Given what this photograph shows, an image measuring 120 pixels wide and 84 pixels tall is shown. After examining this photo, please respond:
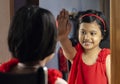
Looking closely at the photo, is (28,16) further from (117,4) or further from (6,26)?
(6,26)

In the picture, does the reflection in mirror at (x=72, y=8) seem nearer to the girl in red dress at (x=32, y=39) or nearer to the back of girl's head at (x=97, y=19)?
the back of girl's head at (x=97, y=19)

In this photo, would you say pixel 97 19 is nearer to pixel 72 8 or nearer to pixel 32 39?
pixel 72 8

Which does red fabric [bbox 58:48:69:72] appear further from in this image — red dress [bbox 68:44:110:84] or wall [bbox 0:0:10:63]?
wall [bbox 0:0:10:63]

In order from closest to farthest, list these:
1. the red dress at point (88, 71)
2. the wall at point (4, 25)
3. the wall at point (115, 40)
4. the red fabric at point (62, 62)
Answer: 1. the wall at point (115, 40)
2. the red dress at point (88, 71)
3. the red fabric at point (62, 62)
4. the wall at point (4, 25)

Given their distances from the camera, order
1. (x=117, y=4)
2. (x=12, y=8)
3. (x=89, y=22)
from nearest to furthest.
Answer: (x=117, y=4)
(x=89, y=22)
(x=12, y=8)

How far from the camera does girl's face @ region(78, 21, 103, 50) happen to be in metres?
0.79

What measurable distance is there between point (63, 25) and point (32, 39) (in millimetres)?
300

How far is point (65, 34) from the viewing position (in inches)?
31.9

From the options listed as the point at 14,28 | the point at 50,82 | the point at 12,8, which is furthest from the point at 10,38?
the point at 12,8

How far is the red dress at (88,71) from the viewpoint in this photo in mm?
774

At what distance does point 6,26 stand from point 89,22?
0.69 metres

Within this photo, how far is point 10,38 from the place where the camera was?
53 centimetres

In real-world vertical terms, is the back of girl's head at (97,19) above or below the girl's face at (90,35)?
above

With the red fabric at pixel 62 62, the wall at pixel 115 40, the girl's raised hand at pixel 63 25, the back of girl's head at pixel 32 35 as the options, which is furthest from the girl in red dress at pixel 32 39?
the red fabric at pixel 62 62
